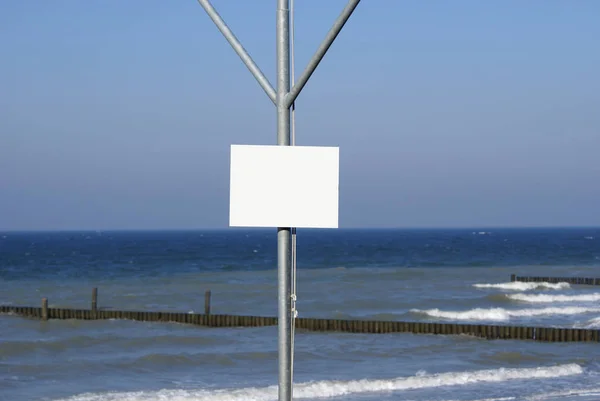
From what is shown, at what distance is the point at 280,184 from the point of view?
4.38 metres

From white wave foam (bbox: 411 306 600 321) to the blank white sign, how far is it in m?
32.6

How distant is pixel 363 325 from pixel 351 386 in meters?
10.2

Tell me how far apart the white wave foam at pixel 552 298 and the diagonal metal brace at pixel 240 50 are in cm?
4001

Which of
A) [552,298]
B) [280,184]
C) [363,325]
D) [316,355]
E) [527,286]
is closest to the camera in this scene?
[280,184]

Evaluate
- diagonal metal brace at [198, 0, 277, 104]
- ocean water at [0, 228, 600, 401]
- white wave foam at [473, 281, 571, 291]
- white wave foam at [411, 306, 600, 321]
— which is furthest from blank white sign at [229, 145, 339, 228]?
white wave foam at [473, 281, 571, 291]

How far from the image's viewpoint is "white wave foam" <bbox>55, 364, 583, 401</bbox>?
54.9 ft

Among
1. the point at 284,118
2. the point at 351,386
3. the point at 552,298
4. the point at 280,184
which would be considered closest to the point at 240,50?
the point at 284,118

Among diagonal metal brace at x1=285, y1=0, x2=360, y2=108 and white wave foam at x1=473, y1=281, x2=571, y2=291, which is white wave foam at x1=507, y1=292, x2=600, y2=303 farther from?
diagonal metal brace at x1=285, y1=0, x2=360, y2=108

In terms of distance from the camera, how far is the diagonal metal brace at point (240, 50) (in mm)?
4559

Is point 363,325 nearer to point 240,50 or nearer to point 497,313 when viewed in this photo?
point 497,313

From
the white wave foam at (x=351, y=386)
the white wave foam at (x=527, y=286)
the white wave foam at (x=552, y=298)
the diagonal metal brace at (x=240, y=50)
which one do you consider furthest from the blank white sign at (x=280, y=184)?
the white wave foam at (x=527, y=286)

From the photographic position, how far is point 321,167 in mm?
4363

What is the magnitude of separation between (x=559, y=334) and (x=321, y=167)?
910 inches

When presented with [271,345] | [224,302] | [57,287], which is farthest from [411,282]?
[271,345]
